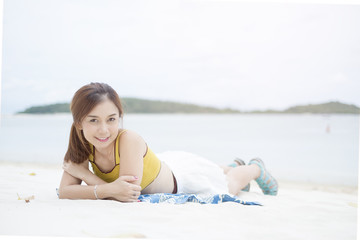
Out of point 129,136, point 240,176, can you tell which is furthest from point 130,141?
point 240,176

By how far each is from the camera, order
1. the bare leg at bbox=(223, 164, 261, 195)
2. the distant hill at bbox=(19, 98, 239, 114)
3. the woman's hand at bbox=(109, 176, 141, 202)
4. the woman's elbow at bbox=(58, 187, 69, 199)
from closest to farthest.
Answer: the woman's hand at bbox=(109, 176, 141, 202) < the woman's elbow at bbox=(58, 187, 69, 199) < the bare leg at bbox=(223, 164, 261, 195) < the distant hill at bbox=(19, 98, 239, 114)

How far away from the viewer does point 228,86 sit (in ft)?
66.7

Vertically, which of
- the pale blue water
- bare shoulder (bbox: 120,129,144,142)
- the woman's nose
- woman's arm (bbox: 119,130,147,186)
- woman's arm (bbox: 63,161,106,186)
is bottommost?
the pale blue water

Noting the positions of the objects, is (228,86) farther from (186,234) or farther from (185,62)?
(186,234)

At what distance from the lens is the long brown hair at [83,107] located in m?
1.87

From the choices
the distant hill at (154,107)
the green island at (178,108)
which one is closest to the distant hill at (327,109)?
the green island at (178,108)

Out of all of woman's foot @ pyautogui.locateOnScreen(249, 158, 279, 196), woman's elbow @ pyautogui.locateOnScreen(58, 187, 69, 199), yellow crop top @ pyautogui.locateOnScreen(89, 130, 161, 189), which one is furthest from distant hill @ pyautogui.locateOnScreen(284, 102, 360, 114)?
woman's elbow @ pyautogui.locateOnScreen(58, 187, 69, 199)

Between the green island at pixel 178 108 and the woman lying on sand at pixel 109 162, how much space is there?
941 centimetres

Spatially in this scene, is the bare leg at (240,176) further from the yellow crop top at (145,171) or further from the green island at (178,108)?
the green island at (178,108)

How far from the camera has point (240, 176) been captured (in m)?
2.65

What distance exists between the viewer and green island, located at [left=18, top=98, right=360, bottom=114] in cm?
1159

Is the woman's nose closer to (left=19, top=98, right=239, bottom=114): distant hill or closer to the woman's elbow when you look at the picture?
the woman's elbow

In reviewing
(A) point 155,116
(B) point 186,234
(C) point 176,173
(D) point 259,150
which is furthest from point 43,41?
(B) point 186,234

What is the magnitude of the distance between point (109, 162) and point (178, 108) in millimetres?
15639
